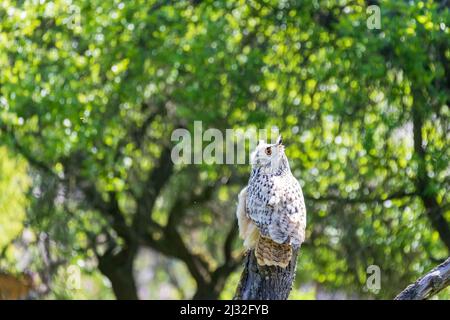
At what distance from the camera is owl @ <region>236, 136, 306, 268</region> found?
243 inches

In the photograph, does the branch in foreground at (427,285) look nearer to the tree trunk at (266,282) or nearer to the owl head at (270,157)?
the tree trunk at (266,282)

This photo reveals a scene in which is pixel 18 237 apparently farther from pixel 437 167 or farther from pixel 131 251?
pixel 437 167

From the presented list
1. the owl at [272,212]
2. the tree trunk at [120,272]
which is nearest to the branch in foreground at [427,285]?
the owl at [272,212]

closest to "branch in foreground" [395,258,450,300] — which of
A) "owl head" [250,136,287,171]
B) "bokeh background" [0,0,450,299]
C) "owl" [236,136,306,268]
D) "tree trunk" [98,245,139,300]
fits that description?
"owl" [236,136,306,268]

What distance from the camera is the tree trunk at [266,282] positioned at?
6293mm

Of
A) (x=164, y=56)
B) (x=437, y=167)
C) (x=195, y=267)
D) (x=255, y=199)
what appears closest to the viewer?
(x=255, y=199)

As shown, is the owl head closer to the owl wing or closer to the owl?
the owl

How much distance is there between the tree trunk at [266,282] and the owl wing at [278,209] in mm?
234

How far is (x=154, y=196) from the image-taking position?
13508mm

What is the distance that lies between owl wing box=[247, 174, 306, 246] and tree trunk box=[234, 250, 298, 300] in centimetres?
23

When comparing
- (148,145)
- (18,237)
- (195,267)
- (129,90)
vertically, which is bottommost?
(195,267)

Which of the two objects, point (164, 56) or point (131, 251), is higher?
point (164, 56)
